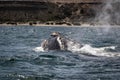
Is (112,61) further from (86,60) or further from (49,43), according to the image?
(49,43)

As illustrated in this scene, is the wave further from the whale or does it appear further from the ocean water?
the whale

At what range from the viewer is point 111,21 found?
172 metres

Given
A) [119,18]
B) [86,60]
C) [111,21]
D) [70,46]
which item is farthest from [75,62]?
[119,18]

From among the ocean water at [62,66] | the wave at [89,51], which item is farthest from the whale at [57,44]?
the ocean water at [62,66]

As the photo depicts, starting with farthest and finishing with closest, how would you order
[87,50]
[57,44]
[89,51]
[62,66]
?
[57,44] < [87,50] < [89,51] < [62,66]

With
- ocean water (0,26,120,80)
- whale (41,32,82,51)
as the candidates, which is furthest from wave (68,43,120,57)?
whale (41,32,82,51)

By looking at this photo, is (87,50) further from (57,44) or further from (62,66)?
(62,66)

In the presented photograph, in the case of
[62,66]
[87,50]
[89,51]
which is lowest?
[62,66]

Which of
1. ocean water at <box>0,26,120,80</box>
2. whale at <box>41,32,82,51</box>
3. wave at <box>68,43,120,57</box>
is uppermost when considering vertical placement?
whale at <box>41,32,82,51</box>

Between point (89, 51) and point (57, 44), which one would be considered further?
point (57, 44)

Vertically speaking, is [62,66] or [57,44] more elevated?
[57,44]

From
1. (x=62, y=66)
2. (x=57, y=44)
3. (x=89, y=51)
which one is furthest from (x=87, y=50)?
(x=62, y=66)

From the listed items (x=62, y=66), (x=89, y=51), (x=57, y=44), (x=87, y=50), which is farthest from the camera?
(x=57, y=44)

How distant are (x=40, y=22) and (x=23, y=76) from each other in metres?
168
